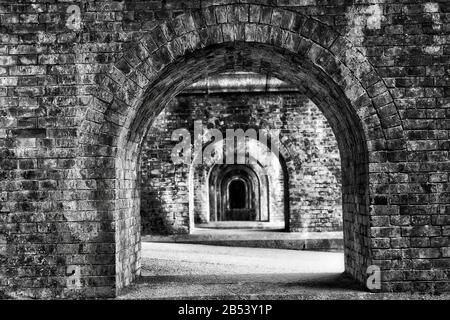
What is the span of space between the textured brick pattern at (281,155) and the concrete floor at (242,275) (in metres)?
1.37

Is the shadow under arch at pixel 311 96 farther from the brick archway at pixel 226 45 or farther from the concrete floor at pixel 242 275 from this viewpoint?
the concrete floor at pixel 242 275

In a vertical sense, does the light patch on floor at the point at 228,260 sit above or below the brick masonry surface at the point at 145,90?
below

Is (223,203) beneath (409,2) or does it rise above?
beneath

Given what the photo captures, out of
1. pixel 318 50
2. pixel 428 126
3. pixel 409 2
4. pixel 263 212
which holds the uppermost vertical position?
pixel 409 2

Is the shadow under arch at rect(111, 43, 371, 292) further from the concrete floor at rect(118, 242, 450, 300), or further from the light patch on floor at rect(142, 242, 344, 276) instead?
the light patch on floor at rect(142, 242, 344, 276)

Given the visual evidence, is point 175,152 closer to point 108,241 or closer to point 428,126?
point 108,241

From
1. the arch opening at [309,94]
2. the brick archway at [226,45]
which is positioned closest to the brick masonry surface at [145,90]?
the brick archway at [226,45]

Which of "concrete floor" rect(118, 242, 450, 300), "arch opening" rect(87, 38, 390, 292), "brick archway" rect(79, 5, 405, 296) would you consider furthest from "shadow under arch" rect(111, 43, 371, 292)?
"concrete floor" rect(118, 242, 450, 300)

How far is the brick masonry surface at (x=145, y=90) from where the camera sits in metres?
5.71

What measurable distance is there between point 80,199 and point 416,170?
4081 millimetres

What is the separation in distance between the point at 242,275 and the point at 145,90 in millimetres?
3462

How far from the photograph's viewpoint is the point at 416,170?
5.78 meters

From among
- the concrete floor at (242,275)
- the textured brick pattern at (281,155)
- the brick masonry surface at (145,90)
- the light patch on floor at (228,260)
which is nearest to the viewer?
the brick masonry surface at (145,90)

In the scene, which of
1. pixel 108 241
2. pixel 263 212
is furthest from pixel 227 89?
pixel 263 212
